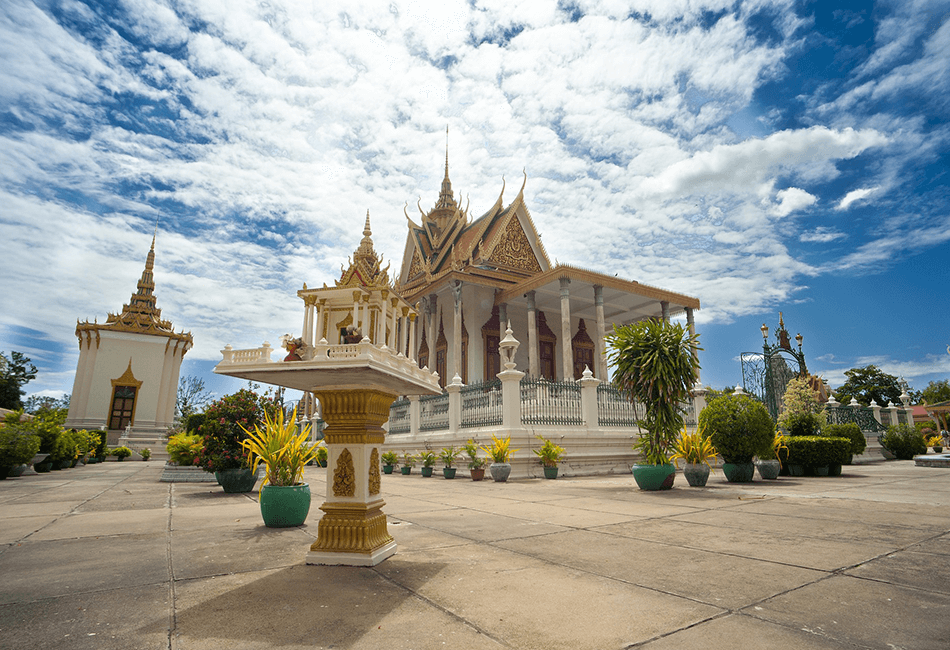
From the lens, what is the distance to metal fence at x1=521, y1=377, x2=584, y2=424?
40.8 feet

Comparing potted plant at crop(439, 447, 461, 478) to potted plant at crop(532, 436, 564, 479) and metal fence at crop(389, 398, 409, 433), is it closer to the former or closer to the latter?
potted plant at crop(532, 436, 564, 479)

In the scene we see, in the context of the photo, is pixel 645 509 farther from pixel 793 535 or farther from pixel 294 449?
pixel 294 449

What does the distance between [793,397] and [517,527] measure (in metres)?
18.9

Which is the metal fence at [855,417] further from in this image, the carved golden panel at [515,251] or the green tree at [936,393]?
the green tree at [936,393]

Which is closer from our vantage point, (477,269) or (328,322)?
(328,322)

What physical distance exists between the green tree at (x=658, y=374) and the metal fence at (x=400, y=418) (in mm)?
8235

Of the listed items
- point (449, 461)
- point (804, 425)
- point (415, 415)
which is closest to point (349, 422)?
point (449, 461)

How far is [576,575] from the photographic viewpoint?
3326 millimetres

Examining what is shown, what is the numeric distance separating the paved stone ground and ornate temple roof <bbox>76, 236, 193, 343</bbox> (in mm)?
33725

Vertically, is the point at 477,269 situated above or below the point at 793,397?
above

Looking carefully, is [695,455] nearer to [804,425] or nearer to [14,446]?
[804,425]

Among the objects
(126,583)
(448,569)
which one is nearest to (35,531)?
(126,583)

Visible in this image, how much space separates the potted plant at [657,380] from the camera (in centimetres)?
889

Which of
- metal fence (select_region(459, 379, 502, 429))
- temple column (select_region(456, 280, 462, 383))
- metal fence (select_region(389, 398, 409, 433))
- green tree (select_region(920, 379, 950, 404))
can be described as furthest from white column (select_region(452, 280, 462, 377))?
green tree (select_region(920, 379, 950, 404))
